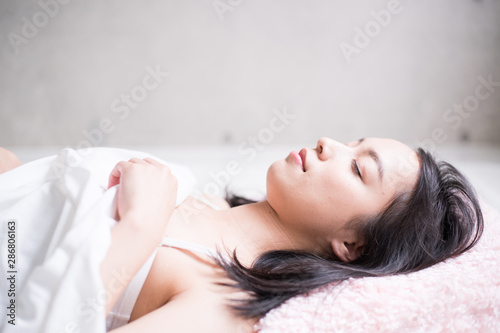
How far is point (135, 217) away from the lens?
686mm

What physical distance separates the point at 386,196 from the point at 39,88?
130cm

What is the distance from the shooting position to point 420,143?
163 centimetres

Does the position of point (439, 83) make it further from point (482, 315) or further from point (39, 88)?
point (39, 88)

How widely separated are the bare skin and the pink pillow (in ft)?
0.37

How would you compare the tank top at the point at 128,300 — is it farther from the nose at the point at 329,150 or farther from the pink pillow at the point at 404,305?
the nose at the point at 329,150

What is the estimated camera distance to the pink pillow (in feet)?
2.24

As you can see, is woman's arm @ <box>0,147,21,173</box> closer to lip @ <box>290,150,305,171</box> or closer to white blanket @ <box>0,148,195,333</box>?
white blanket @ <box>0,148,195,333</box>

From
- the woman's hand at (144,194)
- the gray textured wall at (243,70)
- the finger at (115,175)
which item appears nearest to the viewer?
the woman's hand at (144,194)

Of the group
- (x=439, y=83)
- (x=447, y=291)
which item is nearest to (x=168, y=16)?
(x=439, y=83)

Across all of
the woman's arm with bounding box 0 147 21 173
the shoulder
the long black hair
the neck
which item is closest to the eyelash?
the long black hair

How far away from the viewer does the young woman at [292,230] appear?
27.6 inches

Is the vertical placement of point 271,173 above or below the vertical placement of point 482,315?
above

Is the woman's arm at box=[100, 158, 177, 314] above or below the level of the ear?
above

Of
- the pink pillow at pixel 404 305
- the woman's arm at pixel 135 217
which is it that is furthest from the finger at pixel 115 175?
the pink pillow at pixel 404 305
